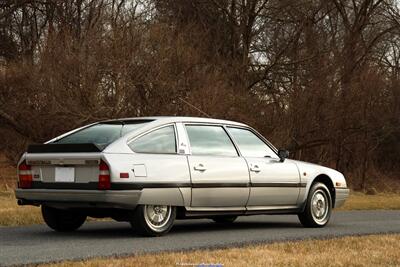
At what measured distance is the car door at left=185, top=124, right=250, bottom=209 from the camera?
921cm

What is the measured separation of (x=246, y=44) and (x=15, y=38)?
27.5 ft

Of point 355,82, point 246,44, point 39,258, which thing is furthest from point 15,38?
point 39,258

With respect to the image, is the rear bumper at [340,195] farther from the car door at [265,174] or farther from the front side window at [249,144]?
the front side window at [249,144]

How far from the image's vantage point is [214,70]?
2348cm

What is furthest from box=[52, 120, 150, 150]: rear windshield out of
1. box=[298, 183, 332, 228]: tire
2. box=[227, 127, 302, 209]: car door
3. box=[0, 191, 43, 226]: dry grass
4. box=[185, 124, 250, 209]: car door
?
box=[298, 183, 332, 228]: tire

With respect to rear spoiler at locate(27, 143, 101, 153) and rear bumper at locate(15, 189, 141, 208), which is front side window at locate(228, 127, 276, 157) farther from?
rear spoiler at locate(27, 143, 101, 153)

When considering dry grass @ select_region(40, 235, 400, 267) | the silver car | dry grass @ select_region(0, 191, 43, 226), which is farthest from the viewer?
dry grass @ select_region(0, 191, 43, 226)

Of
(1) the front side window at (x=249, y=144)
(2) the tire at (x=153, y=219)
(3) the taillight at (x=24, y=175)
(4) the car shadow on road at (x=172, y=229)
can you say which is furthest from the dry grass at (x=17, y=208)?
(1) the front side window at (x=249, y=144)

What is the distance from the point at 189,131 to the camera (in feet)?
31.3

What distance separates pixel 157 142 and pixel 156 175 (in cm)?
53

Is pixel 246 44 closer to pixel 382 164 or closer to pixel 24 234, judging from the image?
pixel 382 164

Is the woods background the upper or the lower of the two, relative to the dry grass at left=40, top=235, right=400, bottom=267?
upper

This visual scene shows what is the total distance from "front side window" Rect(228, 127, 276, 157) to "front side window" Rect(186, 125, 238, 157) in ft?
0.53

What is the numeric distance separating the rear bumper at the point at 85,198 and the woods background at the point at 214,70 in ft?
36.8
